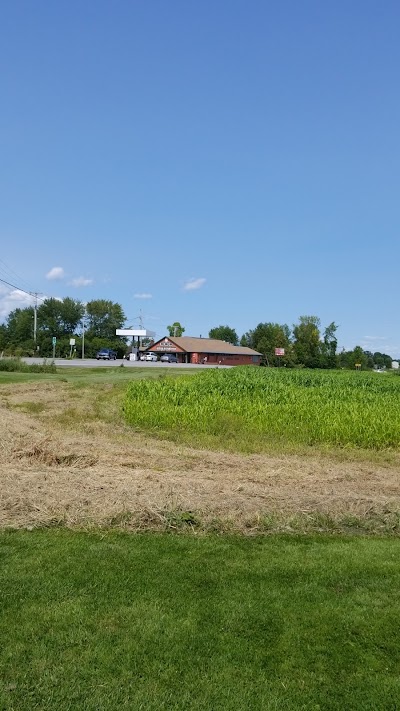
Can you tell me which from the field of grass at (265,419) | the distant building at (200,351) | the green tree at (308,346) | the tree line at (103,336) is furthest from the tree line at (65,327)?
the field of grass at (265,419)

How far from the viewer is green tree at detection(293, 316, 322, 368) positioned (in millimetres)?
104562

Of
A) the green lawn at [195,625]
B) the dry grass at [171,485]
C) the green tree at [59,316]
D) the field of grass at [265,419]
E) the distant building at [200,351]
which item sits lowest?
the green lawn at [195,625]

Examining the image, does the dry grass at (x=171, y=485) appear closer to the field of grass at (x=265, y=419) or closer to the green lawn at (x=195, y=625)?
the green lawn at (x=195, y=625)

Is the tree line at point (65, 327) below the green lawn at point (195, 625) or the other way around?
the other way around

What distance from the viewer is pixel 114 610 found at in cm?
401

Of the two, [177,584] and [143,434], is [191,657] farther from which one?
[143,434]

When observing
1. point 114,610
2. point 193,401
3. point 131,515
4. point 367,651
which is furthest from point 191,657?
point 193,401

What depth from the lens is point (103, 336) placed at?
126 m

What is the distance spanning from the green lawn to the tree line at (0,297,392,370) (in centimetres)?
8612

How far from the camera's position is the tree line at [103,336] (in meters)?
104

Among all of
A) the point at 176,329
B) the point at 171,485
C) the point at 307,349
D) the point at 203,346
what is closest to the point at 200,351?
the point at 203,346

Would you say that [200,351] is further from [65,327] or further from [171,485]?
[171,485]

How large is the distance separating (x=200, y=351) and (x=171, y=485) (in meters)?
82.9

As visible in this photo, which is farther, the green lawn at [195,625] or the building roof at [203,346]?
the building roof at [203,346]
